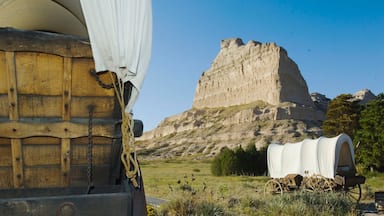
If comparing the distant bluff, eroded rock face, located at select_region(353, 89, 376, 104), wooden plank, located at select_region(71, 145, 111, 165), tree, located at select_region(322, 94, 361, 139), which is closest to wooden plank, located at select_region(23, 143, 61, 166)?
wooden plank, located at select_region(71, 145, 111, 165)

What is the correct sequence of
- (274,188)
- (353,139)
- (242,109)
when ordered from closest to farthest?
(274,188) < (353,139) < (242,109)

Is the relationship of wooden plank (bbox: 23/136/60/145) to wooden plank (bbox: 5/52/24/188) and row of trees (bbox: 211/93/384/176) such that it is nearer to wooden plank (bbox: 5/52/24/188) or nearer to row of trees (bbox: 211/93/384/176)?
wooden plank (bbox: 5/52/24/188)

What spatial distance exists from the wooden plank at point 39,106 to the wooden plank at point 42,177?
0.40 meters

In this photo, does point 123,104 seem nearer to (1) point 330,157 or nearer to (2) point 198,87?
(1) point 330,157

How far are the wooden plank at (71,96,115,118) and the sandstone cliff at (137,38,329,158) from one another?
271ft

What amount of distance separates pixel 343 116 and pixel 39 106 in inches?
1873

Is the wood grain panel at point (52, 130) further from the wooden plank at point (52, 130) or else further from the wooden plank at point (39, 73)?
the wooden plank at point (39, 73)

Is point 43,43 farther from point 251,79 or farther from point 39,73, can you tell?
point 251,79

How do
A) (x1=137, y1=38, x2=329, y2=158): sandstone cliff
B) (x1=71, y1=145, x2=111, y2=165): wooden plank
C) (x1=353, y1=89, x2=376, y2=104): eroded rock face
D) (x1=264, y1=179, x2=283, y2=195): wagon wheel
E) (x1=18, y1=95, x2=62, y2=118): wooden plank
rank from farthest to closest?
(x1=353, y1=89, x2=376, y2=104): eroded rock face, (x1=137, y1=38, x2=329, y2=158): sandstone cliff, (x1=264, y1=179, x2=283, y2=195): wagon wheel, (x1=71, y1=145, x2=111, y2=165): wooden plank, (x1=18, y1=95, x2=62, y2=118): wooden plank

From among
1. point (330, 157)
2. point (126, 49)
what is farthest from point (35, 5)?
point (330, 157)

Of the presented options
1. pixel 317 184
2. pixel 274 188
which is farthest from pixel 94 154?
pixel 274 188

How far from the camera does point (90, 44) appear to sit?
2.40m

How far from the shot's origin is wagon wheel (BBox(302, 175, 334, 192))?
13.5 meters

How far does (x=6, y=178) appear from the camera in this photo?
2430 mm
